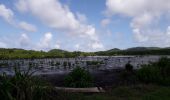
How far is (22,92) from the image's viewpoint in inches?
368

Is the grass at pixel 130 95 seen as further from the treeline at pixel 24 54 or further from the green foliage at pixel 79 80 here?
the treeline at pixel 24 54

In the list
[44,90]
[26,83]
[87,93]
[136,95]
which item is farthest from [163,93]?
[26,83]

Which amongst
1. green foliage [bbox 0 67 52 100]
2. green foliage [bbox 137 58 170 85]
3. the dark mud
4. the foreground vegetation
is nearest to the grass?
the foreground vegetation

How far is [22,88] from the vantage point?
9.48 meters

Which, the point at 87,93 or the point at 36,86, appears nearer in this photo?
the point at 36,86

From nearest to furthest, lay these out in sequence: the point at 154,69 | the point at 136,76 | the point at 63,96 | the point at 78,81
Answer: the point at 63,96, the point at 78,81, the point at 154,69, the point at 136,76

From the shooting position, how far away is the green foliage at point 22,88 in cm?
943

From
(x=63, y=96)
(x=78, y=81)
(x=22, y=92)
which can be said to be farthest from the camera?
(x=78, y=81)

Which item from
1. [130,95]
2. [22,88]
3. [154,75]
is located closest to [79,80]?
[130,95]

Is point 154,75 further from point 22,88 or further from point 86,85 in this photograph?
point 22,88

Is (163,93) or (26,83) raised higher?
(26,83)

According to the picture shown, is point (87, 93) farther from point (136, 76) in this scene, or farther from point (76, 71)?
point (136, 76)

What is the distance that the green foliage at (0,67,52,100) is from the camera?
9.43m

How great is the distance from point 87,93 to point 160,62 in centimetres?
729
